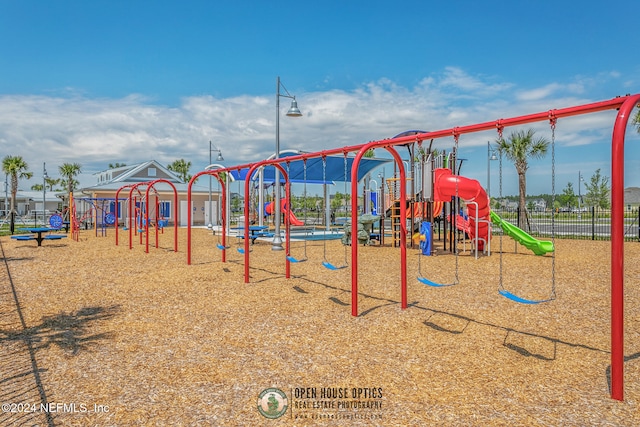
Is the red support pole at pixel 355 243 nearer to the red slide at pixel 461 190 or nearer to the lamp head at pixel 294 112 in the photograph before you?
the red slide at pixel 461 190

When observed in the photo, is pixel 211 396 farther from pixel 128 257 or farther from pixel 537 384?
pixel 128 257

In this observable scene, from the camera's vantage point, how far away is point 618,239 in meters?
3.76

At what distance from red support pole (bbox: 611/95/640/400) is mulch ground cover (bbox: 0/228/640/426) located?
0.23m

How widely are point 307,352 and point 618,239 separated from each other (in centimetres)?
313

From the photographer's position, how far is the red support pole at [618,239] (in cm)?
371

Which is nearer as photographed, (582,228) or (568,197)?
(582,228)

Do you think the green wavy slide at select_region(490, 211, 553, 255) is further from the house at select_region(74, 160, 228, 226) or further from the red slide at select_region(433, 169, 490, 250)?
the house at select_region(74, 160, 228, 226)

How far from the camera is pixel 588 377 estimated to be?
13.6ft

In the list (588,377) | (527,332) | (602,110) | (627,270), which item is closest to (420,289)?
(527,332)

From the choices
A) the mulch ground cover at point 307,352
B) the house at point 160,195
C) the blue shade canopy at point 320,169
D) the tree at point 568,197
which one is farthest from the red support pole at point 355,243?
the tree at point 568,197

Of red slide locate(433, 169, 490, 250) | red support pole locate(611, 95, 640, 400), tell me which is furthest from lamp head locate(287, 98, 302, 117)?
red support pole locate(611, 95, 640, 400)

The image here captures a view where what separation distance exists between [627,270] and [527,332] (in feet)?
21.3

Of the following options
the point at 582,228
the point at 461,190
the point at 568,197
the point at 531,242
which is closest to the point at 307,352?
the point at 461,190

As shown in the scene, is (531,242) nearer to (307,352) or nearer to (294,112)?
(294,112)
